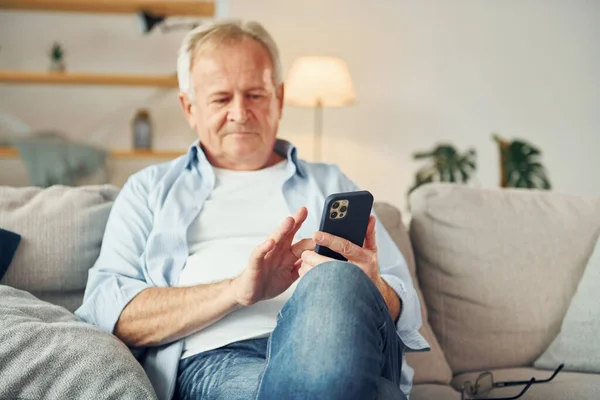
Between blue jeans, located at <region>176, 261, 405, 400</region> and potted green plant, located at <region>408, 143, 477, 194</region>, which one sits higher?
blue jeans, located at <region>176, 261, 405, 400</region>

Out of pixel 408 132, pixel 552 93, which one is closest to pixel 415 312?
pixel 408 132

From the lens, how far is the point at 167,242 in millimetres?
1469

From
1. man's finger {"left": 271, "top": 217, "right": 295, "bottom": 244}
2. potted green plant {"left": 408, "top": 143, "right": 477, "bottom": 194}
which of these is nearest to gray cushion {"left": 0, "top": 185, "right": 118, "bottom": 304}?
man's finger {"left": 271, "top": 217, "right": 295, "bottom": 244}

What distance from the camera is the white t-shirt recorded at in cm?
135

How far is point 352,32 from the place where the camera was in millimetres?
4281

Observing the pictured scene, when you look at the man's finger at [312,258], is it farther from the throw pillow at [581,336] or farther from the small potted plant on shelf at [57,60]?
the small potted plant on shelf at [57,60]

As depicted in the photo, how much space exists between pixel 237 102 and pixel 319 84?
2.24 m

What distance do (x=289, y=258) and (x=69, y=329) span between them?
38cm

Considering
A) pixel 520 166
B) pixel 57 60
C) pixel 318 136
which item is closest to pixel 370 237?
pixel 520 166

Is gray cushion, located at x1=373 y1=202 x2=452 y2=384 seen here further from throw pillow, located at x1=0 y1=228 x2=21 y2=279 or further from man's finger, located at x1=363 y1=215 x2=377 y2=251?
throw pillow, located at x1=0 y1=228 x2=21 y2=279

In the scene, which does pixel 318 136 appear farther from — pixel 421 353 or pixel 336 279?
pixel 336 279

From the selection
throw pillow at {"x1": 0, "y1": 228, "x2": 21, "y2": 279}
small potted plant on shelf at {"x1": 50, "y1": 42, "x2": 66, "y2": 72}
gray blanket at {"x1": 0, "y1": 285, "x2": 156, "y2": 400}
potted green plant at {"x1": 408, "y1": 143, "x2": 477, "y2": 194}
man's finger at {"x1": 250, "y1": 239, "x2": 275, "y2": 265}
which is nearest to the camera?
gray blanket at {"x1": 0, "y1": 285, "x2": 156, "y2": 400}

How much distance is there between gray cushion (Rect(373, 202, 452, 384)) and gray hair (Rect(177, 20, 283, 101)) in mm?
466

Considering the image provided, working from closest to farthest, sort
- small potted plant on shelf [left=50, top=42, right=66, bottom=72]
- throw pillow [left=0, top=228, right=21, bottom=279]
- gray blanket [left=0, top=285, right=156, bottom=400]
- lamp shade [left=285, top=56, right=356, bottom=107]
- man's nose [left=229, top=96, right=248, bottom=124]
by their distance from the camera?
gray blanket [left=0, top=285, right=156, bottom=400]
throw pillow [left=0, top=228, right=21, bottom=279]
man's nose [left=229, top=96, right=248, bottom=124]
lamp shade [left=285, top=56, right=356, bottom=107]
small potted plant on shelf [left=50, top=42, right=66, bottom=72]
